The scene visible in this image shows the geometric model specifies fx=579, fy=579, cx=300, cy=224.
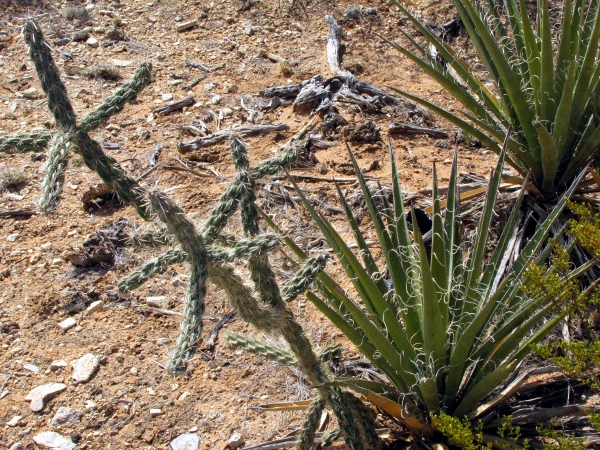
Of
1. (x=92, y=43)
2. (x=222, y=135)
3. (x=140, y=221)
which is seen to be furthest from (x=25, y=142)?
(x=92, y=43)

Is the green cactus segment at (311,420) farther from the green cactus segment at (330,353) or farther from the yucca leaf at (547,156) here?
the yucca leaf at (547,156)

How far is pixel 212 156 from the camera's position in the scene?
15.2ft

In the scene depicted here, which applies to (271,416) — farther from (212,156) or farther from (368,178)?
(212,156)

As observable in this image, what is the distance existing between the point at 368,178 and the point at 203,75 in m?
2.41

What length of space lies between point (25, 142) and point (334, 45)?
4.30 meters

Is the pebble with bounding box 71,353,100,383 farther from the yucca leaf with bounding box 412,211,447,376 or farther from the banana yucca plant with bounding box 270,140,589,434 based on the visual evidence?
the yucca leaf with bounding box 412,211,447,376

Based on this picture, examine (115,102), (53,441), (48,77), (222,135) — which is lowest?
(53,441)

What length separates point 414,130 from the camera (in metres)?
4.65

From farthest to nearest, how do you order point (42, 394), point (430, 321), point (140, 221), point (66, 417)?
point (140, 221) → point (42, 394) → point (66, 417) → point (430, 321)

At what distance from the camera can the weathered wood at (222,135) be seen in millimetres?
4660

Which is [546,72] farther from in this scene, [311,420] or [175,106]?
[175,106]

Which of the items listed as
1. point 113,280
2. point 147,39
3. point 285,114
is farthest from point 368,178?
point 147,39

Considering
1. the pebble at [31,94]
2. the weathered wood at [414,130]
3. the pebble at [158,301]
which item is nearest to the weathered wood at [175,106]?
the pebble at [31,94]

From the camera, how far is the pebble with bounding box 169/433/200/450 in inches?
108
